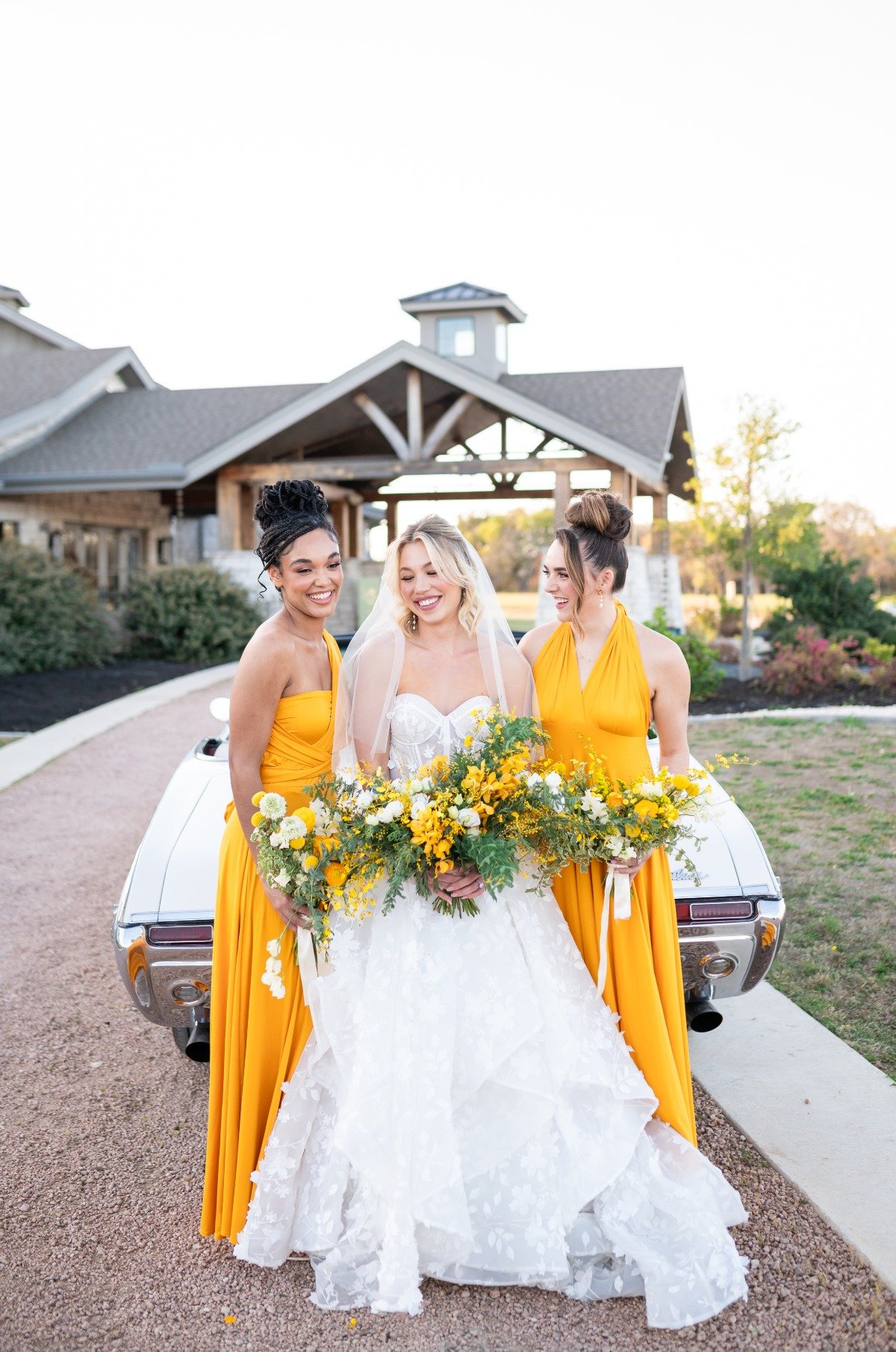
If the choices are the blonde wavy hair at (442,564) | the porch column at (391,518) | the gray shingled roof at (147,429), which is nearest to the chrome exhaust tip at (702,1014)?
the blonde wavy hair at (442,564)

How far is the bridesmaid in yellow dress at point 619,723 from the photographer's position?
128 inches

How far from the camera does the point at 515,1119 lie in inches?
118

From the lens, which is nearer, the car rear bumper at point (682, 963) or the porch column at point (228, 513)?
the car rear bumper at point (682, 963)

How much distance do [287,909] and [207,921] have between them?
0.58 m

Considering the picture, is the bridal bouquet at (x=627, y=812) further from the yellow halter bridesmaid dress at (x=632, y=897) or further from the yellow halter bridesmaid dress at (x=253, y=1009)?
the yellow halter bridesmaid dress at (x=253, y=1009)

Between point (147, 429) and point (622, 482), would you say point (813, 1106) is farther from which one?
point (147, 429)

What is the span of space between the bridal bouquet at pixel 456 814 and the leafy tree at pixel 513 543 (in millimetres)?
59592

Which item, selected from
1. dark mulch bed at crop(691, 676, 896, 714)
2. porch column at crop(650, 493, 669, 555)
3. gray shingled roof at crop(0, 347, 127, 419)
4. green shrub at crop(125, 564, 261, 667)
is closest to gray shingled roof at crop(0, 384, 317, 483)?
gray shingled roof at crop(0, 347, 127, 419)

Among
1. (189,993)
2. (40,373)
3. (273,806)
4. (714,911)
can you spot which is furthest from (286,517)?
(40,373)

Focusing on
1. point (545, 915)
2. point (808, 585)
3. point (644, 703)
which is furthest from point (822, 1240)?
point (808, 585)

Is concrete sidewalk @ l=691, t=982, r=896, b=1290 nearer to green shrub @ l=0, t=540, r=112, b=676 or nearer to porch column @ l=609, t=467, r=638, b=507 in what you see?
porch column @ l=609, t=467, r=638, b=507

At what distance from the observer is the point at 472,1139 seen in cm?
298

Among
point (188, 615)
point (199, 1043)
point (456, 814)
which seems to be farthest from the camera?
point (188, 615)

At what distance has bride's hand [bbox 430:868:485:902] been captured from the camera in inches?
117
